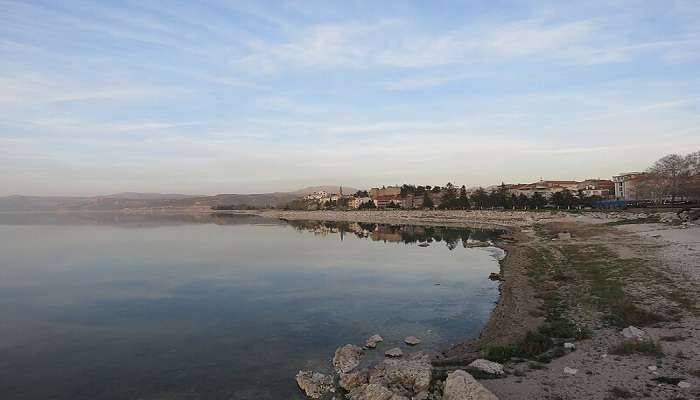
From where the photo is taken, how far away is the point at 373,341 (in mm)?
13680

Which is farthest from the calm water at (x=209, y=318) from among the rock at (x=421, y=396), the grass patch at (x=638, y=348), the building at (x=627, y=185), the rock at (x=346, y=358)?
the building at (x=627, y=185)

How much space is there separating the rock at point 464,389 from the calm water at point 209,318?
3.61m

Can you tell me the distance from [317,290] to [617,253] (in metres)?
17.5

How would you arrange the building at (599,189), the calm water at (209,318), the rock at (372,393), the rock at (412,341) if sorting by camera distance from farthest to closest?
the building at (599,189) → the rock at (412,341) → the calm water at (209,318) → the rock at (372,393)

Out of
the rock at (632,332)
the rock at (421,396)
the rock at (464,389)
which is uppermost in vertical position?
the rock at (464,389)

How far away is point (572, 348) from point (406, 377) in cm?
463

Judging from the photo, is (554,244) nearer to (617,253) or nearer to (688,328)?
(617,253)

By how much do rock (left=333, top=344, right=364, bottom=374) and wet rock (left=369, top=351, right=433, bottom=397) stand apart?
172cm

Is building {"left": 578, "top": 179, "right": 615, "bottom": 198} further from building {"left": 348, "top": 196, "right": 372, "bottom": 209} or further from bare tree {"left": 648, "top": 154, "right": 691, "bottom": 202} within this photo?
building {"left": 348, "top": 196, "right": 372, "bottom": 209}

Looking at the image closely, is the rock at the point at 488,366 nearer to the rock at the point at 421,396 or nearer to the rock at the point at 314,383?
the rock at the point at 421,396

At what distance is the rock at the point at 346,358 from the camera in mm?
11579

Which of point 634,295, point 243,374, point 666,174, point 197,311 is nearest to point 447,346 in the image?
point 243,374

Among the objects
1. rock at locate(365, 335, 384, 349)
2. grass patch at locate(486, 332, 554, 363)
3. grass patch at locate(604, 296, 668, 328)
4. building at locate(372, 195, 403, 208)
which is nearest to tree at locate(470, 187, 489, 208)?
building at locate(372, 195, 403, 208)

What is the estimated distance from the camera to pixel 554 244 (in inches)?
1421
